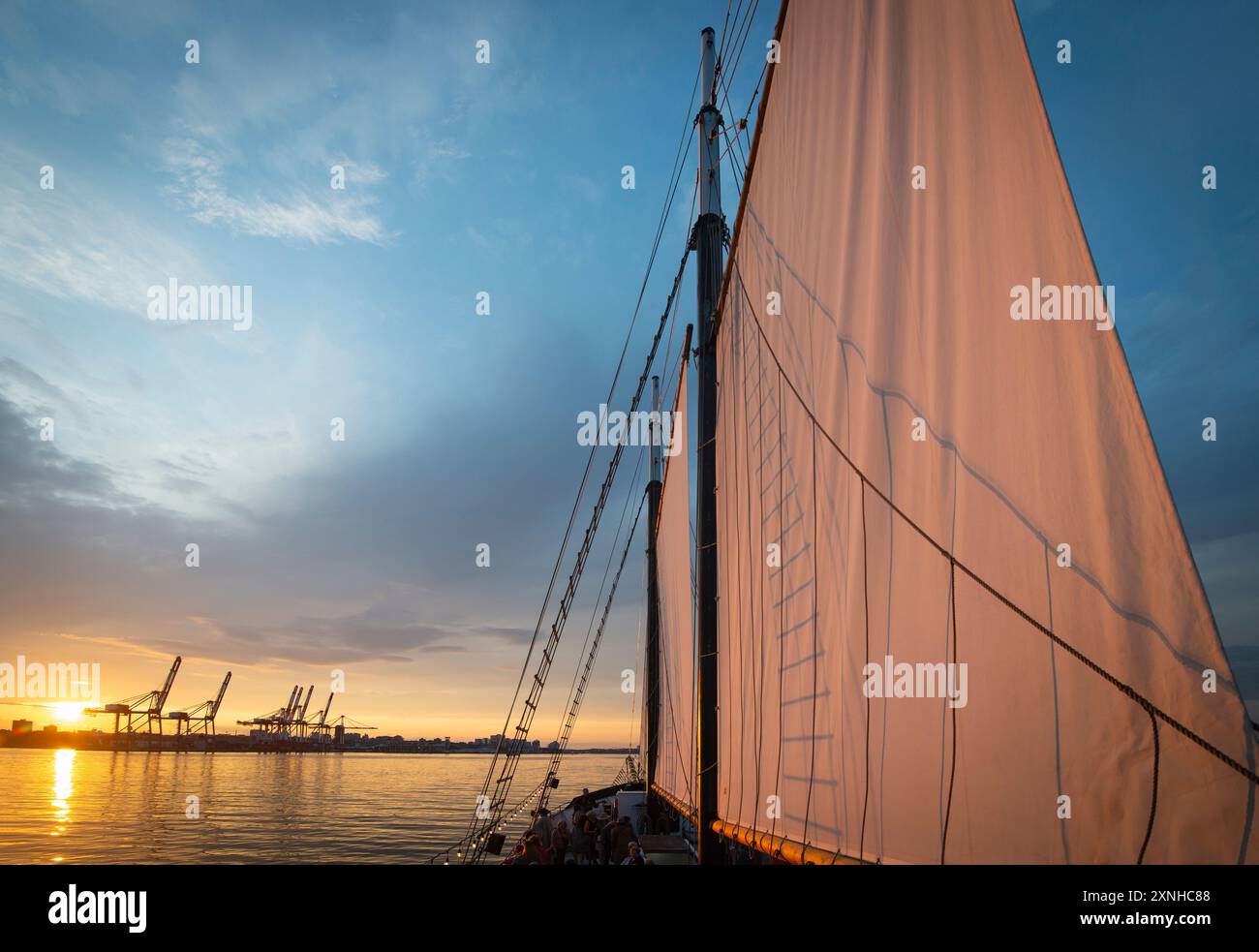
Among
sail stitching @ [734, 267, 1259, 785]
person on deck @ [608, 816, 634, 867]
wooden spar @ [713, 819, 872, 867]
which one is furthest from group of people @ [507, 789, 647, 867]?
sail stitching @ [734, 267, 1259, 785]

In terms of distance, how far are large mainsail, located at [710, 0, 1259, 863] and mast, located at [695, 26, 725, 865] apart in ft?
5.52

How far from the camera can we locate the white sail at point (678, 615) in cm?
1420

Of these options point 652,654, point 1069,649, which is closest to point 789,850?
point 1069,649

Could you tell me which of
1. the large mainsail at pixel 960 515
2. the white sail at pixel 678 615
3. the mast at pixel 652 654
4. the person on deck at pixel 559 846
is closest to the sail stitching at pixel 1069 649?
the large mainsail at pixel 960 515

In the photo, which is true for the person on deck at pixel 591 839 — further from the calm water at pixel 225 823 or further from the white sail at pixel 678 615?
the calm water at pixel 225 823

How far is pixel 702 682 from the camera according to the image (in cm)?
742

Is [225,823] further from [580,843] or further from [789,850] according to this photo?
[789,850]

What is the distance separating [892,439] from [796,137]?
319cm

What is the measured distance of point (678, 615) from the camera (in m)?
15.9

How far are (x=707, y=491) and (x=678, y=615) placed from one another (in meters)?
8.74

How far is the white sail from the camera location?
1420 centimetres

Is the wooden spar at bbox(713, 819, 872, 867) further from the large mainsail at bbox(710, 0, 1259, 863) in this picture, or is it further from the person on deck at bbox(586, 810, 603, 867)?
the person on deck at bbox(586, 810, 603, 867)
